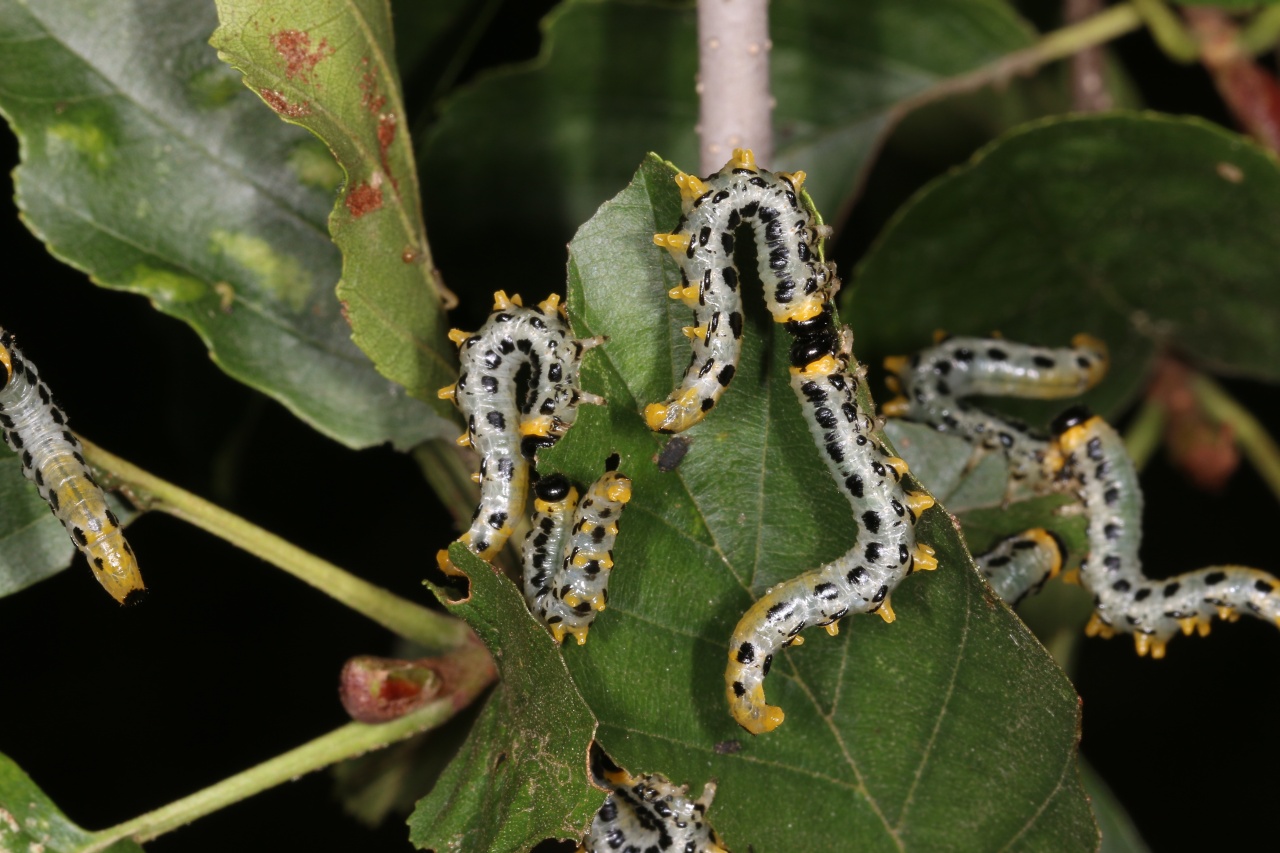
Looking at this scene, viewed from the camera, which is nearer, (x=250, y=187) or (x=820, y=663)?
(x=820, y=663)

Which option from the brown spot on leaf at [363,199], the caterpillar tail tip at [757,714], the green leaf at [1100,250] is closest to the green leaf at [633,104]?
the green leaf at [1100,250]

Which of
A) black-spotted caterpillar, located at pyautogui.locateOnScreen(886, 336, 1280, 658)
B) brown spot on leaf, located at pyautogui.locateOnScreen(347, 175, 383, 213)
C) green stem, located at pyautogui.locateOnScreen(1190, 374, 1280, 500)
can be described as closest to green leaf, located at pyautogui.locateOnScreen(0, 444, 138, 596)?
brown spot on leaf, located at pyautogui.locateOnScreen(347, 175, 383, 213)

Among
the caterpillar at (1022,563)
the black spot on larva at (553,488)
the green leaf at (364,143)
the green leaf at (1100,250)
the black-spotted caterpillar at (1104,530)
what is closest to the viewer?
the green leaf at (364,143)

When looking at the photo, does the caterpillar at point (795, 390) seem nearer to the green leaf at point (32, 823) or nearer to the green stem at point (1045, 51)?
the green leaf at point (32, 823)

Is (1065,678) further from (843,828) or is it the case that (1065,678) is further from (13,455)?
(13,455)

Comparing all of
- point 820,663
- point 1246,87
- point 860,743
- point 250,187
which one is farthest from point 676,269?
point 1246,87

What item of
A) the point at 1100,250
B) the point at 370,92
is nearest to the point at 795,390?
the point at 370,92
